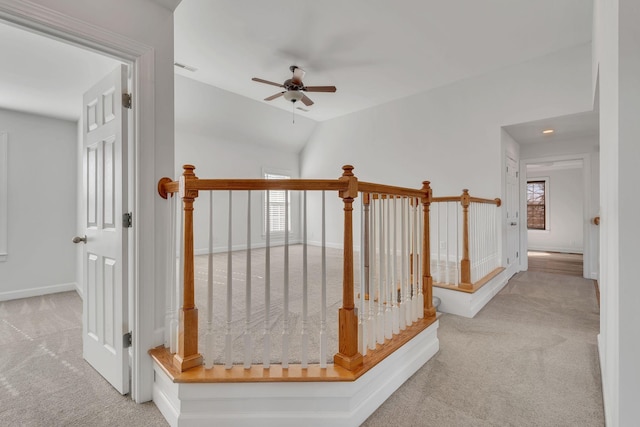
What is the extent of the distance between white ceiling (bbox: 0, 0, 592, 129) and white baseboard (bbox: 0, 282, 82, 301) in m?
2.33

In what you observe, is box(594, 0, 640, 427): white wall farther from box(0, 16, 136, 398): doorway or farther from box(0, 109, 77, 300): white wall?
box(0, 109, 77, 300): white wall

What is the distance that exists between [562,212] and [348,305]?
868 centimetres

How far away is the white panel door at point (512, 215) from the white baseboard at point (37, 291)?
21.3 feet

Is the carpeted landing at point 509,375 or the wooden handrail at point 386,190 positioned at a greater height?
the wooden handrail at point 386,190

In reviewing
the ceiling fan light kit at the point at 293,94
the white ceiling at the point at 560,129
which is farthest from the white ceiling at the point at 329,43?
the white ceiling at the point at 560,129

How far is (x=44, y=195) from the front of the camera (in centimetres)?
393

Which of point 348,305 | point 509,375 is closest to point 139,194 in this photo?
point 348,305

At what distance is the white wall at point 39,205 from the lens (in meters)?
3.71

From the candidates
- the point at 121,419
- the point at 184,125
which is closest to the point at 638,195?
the point at 121,419

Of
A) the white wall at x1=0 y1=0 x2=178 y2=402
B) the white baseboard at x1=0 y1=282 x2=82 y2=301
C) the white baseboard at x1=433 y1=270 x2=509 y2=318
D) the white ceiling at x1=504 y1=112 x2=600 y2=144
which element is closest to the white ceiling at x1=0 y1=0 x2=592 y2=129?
the white ceiling at x1=504 y1=112 x2=600 y2=144

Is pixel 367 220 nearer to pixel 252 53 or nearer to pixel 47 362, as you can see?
pixel 47 362

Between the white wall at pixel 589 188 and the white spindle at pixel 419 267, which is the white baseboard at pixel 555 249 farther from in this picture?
the white spindle at pixel 419 267

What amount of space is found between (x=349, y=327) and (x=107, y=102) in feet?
6.92

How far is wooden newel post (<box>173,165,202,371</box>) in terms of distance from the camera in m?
1.51
